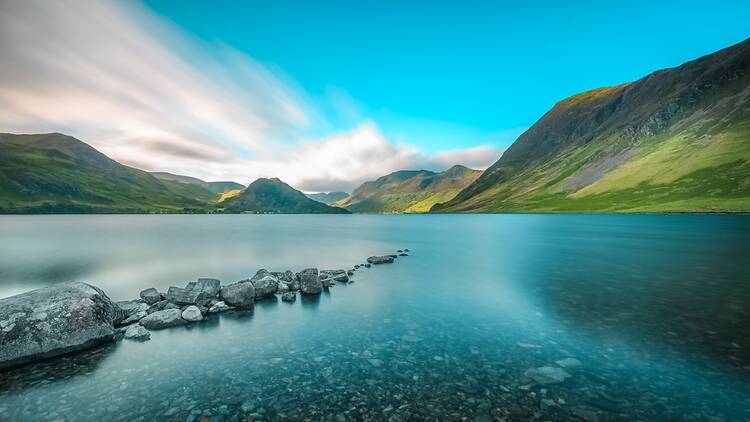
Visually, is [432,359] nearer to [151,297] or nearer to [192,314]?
[192,314]

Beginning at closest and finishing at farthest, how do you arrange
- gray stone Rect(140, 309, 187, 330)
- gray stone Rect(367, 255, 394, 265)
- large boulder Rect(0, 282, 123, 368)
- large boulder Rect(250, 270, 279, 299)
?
large boulder Rect(0, 282, 123, 368), gray stone Rect(140, 309, 187, 330), large boulder Rect(250, 270, 279, 299), gray stone Rect(367, 255, 394, 265)

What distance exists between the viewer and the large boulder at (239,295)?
25875 mm

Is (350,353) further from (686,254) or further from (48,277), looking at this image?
(686,254)

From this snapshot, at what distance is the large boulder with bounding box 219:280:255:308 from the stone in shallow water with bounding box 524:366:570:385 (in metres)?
20.4

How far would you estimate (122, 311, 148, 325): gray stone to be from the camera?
72.3 ft

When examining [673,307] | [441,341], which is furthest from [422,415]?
[673,307]

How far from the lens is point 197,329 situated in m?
21.4

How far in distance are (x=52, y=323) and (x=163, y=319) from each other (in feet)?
18.2

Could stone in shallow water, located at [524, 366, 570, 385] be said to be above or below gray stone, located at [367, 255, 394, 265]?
above

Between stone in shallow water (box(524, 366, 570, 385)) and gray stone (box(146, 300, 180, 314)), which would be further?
gray stone (box(146, 300, 180, 314))

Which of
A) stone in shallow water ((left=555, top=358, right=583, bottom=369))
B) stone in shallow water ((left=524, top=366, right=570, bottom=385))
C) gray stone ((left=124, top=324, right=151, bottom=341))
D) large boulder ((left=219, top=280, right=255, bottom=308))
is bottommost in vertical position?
gray stone ((left=124, top=324, right=151, bottom=341))

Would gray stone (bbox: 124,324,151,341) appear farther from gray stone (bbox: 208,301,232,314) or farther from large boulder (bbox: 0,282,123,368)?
gray stone (bbox: 208,301,232,314)

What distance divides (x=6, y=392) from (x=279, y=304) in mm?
15604

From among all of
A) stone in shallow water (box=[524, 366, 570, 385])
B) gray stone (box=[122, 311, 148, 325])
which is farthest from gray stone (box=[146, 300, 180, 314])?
stone in shallow water (box=[524, 366, 570, 385])
